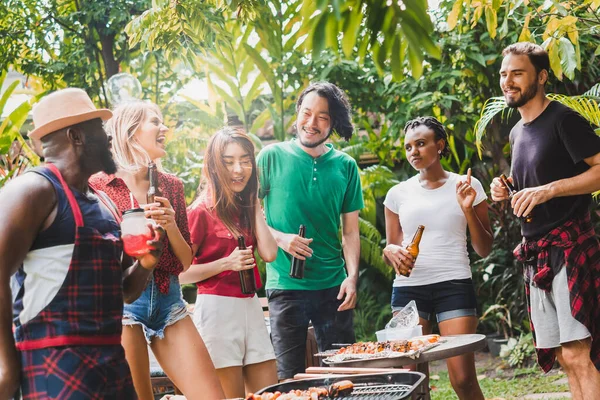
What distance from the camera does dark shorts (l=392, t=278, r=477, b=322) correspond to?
456 centimetres

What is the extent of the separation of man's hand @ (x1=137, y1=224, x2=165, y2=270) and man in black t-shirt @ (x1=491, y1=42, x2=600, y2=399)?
213 cm

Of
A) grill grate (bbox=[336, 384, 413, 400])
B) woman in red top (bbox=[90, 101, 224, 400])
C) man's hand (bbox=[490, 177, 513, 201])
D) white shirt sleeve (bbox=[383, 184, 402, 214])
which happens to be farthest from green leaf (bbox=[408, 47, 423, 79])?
white shirt sleeve (bbox=[383, 184, 402, 214])

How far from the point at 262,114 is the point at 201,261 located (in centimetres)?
591

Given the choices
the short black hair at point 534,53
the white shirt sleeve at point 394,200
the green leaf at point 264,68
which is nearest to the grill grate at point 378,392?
the white shirt sleeve at point 394,200

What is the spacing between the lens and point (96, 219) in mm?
2658

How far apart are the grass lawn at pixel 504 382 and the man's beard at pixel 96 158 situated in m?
4.83

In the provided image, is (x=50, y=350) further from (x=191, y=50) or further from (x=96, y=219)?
(x=191, y=50)

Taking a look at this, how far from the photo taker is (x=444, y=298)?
4.59 meters

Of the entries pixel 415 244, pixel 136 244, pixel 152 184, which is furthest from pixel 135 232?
pixel 415 244

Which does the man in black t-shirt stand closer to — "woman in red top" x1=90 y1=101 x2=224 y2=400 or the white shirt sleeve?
the white shirt sleeve

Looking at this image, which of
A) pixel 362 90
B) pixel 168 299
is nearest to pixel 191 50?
pixel 168 299

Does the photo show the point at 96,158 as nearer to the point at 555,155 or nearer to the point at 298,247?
the point at 298,247

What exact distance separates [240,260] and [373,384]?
1.02 metres

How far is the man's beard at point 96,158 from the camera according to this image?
8.81 feet
